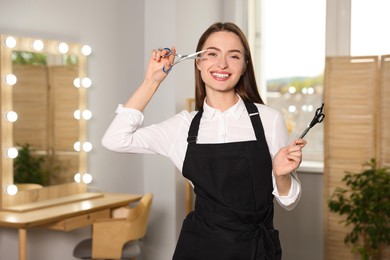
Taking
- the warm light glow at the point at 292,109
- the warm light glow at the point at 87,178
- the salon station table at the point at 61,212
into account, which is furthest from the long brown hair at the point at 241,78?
the warm light glow at the point at 292,109

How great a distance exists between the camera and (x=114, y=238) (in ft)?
11.1

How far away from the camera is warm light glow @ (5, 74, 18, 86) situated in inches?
129

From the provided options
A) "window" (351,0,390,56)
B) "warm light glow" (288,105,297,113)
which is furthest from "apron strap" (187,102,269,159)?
"warm light glow" (288,105,297,113)

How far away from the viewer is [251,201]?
1.79 meters

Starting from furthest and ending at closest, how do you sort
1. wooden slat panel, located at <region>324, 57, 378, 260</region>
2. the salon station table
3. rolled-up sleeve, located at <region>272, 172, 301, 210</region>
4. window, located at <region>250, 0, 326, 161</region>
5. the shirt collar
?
1. window, located at <region>250, 0, 326, 161</region>
2. wooden slat panel, located at <region>324, 57, 378, 260</region>
3. the salon station table
4. the shirt collar
5. rolled-up sleeve, located at <region>272, 172, 301, 210</region>

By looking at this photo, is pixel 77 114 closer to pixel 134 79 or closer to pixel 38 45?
pixel 38 45

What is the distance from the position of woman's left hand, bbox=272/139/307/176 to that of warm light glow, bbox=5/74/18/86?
2.04 meters

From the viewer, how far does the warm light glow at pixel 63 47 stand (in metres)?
3.67

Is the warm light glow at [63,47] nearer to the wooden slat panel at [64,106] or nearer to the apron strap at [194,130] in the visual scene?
the wooden slat panel at [64,106]

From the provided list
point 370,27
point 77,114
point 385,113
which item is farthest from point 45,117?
point 370,27

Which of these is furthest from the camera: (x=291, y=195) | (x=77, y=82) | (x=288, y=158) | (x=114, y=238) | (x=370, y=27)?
(x=370, y=27)

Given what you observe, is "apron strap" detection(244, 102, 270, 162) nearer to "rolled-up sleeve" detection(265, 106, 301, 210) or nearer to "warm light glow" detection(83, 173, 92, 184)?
"rolled-up sleeve" detection(265, 106, 301, 210)

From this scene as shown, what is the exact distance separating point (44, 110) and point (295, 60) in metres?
2.05

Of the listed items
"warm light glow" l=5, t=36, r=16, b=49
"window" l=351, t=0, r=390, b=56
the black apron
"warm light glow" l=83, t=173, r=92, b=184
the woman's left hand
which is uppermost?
"window" l=351, t=0, r=390, b=56
